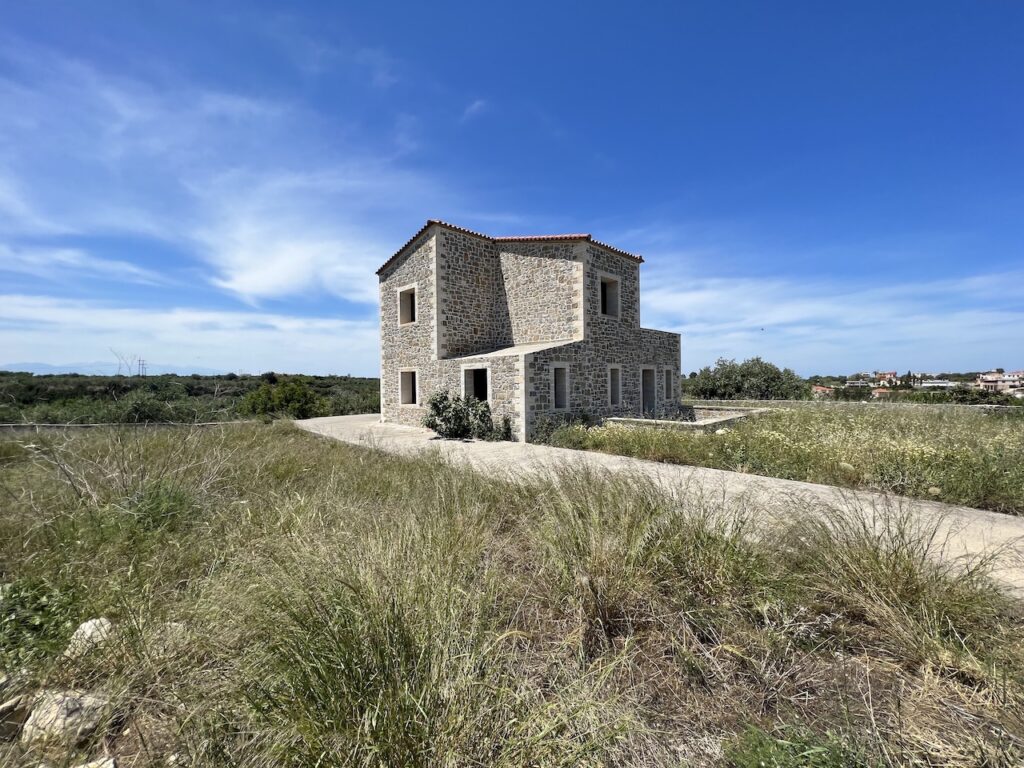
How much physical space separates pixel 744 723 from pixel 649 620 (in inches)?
25.9

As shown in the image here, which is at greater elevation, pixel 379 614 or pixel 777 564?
pixel 379 614

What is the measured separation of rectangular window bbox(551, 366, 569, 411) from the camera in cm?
1134

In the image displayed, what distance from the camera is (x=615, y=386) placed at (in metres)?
13.1

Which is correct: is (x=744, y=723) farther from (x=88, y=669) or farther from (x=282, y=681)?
(x=88, y=669)

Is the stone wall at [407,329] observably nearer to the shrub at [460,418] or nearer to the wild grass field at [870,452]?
the shrub at [460,418]

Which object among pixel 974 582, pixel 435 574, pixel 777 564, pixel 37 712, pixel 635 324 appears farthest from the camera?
pixel 635 324

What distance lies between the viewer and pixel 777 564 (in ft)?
8.51

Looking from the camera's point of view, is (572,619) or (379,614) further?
(572,619)

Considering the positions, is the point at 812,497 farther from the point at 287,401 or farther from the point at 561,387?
the point at 287,401

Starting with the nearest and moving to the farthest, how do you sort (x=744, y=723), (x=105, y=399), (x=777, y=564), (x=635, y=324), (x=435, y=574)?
1. (x=744, y=723)
2. (x=435, y=574)
3. (x=777, y=564)
4. (x=105, y=399)
5. (x=635, y=324)

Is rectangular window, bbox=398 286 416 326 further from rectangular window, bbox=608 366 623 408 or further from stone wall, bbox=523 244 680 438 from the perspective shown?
rectangular window, bbox=608 366 623 408

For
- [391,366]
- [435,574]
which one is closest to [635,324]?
[391,366]

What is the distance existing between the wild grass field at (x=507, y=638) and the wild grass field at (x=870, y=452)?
92.0 inches

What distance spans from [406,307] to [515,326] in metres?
4.30
